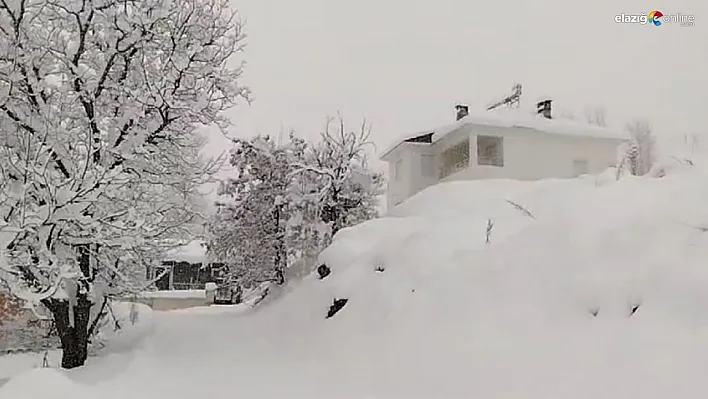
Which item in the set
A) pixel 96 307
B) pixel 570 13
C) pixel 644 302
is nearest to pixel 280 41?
pixel 570 13

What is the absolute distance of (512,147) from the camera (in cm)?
1916

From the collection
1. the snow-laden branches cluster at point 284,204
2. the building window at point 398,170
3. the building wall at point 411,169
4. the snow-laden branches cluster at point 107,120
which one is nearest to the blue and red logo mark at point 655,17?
the snow-laden branches cluster at point 284,204

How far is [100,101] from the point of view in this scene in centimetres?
918

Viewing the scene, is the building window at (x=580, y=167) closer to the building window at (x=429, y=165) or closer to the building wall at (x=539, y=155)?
the building wall at (x=539, y=155)

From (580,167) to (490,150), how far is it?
297 centimetres

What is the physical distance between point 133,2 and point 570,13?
51.6ft

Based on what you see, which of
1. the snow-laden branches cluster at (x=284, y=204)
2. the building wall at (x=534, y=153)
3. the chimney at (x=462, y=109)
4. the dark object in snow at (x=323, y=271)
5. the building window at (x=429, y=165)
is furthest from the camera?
the chimney at (x=462, y=109)

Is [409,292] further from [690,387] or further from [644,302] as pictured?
[690,387]

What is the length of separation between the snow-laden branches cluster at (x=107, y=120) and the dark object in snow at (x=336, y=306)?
2.66 meters

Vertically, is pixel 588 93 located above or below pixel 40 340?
above

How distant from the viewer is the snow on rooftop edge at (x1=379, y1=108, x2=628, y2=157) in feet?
61.3

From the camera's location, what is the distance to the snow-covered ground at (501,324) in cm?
512

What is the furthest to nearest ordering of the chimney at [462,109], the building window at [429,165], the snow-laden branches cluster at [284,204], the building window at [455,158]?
the chimney at [462,109] < the building window at [429,165] < the building window at [455,158] < the snow-laden branches cluster at [284,204]

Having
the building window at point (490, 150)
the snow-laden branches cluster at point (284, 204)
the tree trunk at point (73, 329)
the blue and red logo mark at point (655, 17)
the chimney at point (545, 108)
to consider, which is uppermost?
the blue and red logo mark at point (655, 17)
